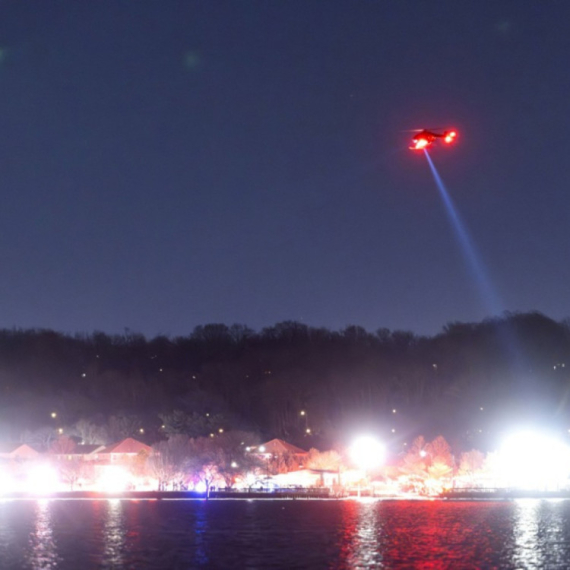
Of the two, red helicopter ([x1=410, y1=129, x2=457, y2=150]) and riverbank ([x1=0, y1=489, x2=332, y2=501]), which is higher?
red helicopter ([x1=410, y1=129, x2=457, y2=150])

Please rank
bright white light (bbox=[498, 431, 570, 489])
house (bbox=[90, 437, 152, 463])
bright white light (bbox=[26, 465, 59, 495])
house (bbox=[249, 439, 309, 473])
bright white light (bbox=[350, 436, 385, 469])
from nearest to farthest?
1. bright white light (bbox=[498, 431, 570, 489])
2. bright white light (bbox=[350, 436, 385, 469])
3. house (bbox=[249, 439, 309, 473])
4. bright white light (bbox=[26, 465, 59, 495])
5. house (bbox=[90, 437, 152, 463])

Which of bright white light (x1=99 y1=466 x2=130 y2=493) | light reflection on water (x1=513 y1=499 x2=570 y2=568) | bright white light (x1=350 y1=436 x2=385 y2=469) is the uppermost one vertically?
bright white light (x1=350 y1=436 x2=385 y2=469)

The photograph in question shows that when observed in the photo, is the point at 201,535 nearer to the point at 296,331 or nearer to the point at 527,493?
the point at 527,493

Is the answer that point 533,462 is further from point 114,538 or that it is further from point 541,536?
point 114,538

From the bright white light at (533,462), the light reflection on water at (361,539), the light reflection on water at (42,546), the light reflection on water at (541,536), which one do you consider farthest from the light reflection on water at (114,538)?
the bright white light at (533,462)

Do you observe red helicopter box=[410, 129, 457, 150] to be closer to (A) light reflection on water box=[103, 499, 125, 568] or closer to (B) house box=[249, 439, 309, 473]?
(A) light reflection on water box=[103, 499, 125, 568]

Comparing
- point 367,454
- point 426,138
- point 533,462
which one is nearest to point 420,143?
point 426,138

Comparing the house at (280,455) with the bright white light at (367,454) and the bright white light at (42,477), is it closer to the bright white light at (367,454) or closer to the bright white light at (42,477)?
the bright white light at (367,454)

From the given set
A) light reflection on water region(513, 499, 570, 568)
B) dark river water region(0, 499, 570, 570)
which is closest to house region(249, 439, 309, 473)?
dark river water region(0, 499, 570, 570)
